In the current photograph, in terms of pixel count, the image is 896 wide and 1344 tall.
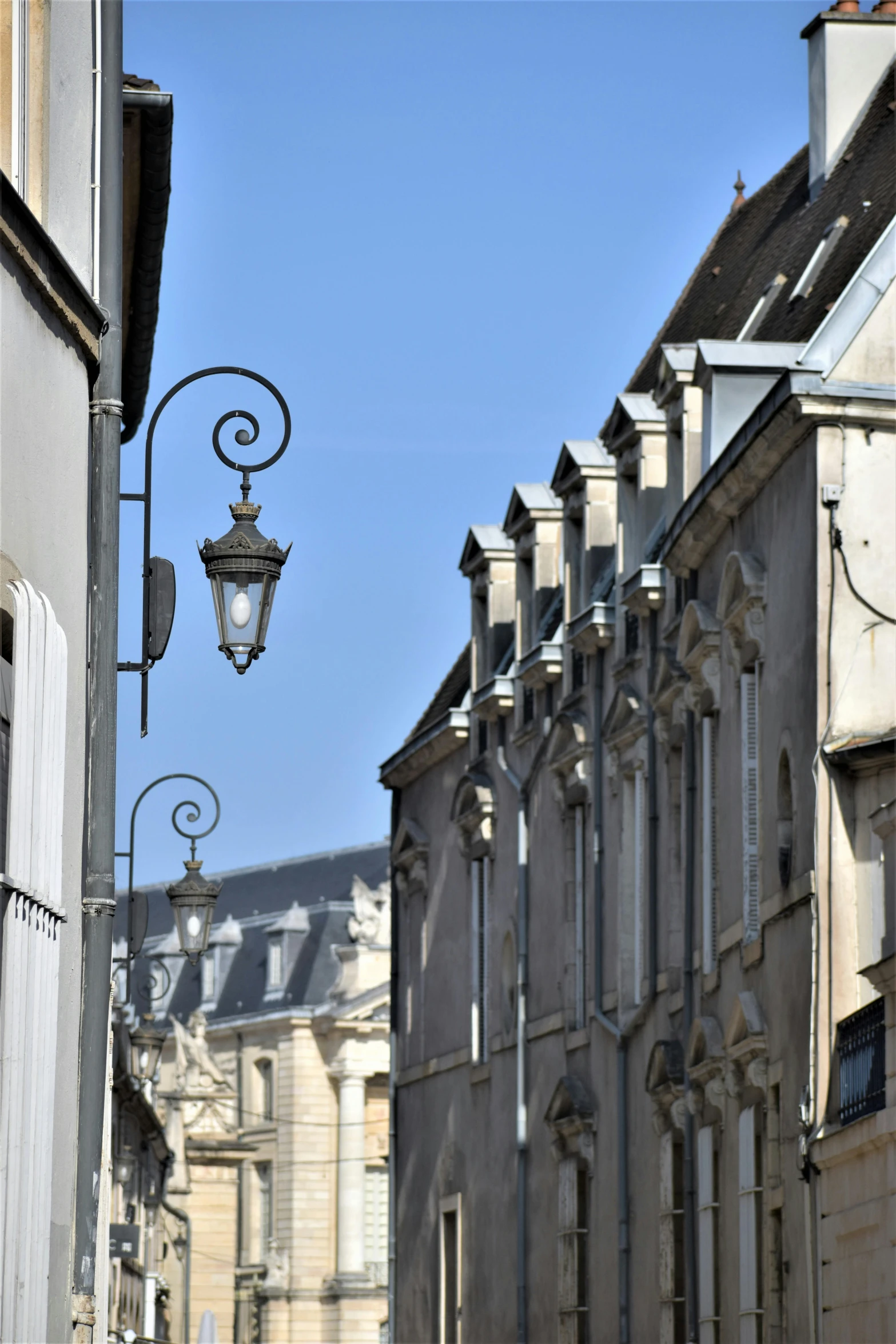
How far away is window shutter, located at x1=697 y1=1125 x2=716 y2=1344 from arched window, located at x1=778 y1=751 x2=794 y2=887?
335cm

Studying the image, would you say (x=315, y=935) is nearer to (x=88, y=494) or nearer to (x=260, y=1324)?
(x=260, y=1324)

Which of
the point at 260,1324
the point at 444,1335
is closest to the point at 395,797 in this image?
the point at 444,1335

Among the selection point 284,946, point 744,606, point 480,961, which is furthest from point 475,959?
point 284,946

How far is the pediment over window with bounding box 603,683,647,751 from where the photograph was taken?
26.9m

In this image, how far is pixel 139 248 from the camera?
17.8 meters

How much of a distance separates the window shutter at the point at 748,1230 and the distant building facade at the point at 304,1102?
52.9 metres

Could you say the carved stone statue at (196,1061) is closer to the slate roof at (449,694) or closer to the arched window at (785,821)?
the slate roof at (449,694)

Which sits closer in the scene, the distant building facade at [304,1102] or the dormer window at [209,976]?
the distant building facade at [304,1102]

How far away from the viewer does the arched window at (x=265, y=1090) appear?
85.1m

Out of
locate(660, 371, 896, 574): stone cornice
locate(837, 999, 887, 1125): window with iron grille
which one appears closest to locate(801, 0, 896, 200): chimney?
locate(660, 371, 896, 574): stone cornice

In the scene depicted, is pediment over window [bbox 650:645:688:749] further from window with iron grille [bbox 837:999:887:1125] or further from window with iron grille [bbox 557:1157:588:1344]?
window with iron grille [bbox 837:999:887:1125]

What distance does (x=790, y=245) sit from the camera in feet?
92.5

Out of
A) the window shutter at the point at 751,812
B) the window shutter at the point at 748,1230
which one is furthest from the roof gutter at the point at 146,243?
the window shutter at the point at 748,1230

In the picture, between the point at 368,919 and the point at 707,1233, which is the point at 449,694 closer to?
the point at 707,1233
